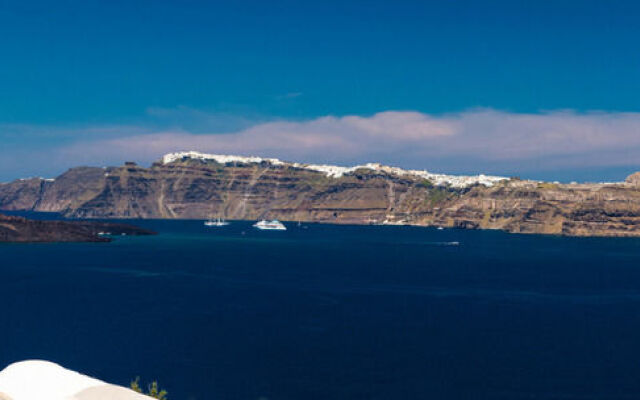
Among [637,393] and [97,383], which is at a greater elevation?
[97,383]

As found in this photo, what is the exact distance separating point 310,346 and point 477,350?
74.8 feet

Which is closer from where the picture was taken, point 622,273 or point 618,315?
point 618,315

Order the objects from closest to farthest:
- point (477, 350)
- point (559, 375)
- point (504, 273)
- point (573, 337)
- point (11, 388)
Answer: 1. point (11, 388)
2. point (559, 375)
3. point (477, 350)
4. point (573, 337)
5. point (504, 273)

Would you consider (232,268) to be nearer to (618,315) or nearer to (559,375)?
(618,315)

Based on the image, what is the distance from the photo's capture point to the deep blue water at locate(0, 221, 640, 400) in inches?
2859

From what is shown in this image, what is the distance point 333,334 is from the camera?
319 feet

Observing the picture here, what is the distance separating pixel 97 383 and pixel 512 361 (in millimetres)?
55380

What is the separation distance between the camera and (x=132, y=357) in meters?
81.8

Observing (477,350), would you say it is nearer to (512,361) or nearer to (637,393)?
(512,361)

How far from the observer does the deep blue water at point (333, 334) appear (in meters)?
72.6

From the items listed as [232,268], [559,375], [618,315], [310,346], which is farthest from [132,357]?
[232,268]

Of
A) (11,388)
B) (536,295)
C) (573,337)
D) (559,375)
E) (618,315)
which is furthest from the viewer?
(536,295)

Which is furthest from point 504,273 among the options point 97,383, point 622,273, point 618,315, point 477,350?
point 97,383

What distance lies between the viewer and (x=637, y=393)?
70.1m
